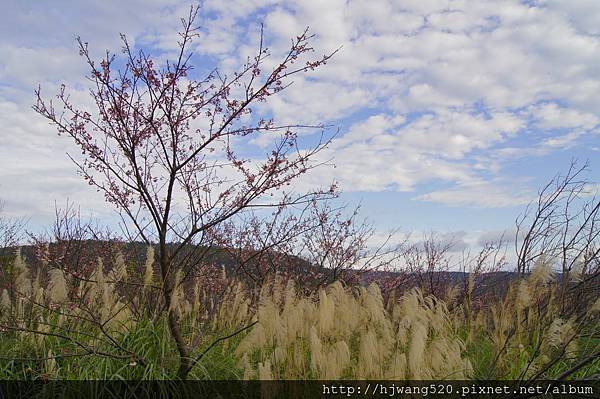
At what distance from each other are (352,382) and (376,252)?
7397 mm

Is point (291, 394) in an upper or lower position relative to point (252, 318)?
lower

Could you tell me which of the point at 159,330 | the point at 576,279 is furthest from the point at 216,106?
the point at 576,279

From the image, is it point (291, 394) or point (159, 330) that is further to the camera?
point (159, 330)

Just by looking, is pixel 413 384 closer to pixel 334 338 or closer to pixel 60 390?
pixel 334 338

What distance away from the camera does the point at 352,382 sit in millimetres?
4707

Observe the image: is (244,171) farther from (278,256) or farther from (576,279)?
(278,256)

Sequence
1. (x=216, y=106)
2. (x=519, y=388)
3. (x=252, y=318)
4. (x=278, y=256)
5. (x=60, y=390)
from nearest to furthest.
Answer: (x=519, y=388) < (x=60, y=390) < (x=216, y=106) < (x=252, y=318) < (x=278, y=256)

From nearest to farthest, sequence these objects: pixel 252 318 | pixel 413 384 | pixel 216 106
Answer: pixel 413 384, pixel 216 106, pixel 252 318

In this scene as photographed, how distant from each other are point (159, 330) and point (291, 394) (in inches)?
66.5

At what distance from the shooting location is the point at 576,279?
5.93 metres

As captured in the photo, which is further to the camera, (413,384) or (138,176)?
(138,176)

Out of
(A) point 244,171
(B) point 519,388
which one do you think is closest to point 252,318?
(A) point 244,171

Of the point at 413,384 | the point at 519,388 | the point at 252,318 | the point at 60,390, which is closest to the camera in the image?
the point at 413,384

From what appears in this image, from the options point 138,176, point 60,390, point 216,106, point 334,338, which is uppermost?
point 216,106
